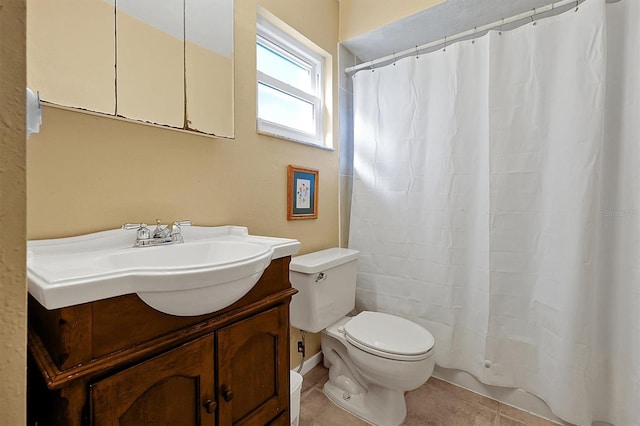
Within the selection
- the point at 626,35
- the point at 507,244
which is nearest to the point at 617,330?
the point at 507,244

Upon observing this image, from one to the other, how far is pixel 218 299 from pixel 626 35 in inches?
74.0

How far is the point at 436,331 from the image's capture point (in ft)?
5.54

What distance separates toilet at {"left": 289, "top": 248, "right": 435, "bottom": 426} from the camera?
4.29 feet

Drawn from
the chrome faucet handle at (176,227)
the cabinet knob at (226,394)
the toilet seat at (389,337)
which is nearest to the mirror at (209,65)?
the chrome faucet handle at (176,227)

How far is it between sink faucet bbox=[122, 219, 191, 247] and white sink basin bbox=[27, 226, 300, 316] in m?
0.03

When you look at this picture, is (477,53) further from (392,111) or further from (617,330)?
(617,330)

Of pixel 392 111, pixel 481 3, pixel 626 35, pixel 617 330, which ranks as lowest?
pixel 617 330

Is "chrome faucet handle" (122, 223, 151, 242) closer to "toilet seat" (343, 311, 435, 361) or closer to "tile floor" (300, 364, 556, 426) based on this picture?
"toilet seat" (343, 311, 435, 361)

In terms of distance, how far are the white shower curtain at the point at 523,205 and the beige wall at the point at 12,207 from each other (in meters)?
1.68

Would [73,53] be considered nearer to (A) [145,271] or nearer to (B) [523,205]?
(A) [145,271]

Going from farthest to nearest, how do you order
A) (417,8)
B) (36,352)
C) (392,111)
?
(392,111) < (417,8) < (36,352)

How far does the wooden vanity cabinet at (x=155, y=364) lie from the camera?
0.56 metres

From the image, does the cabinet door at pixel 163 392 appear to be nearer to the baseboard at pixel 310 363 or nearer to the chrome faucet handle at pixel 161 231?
the chrome faucet handle at pixel 161 231

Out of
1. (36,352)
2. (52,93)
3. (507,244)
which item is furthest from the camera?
(507,244)
